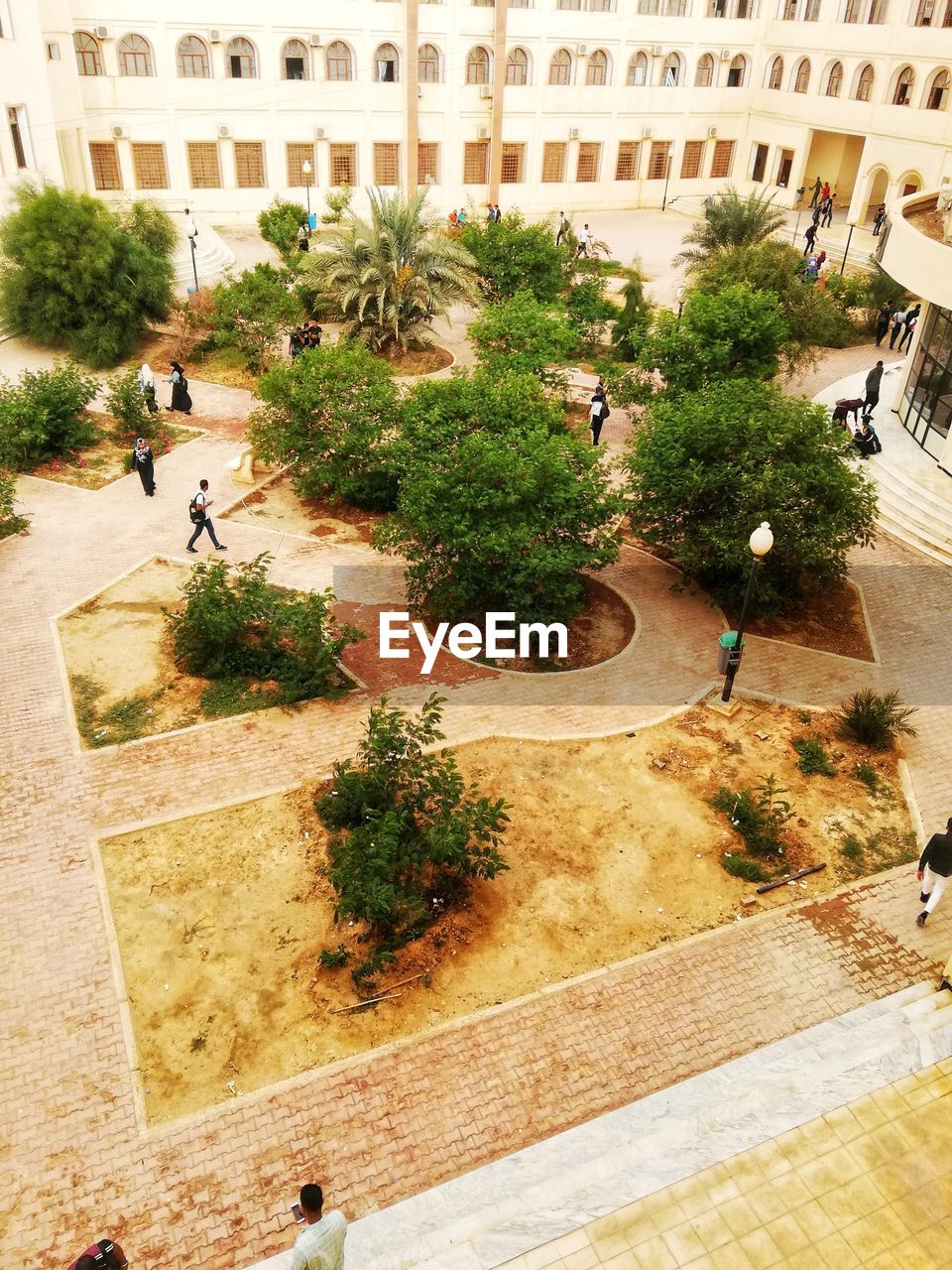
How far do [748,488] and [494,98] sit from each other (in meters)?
26.8

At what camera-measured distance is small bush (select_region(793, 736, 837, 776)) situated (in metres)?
10.1

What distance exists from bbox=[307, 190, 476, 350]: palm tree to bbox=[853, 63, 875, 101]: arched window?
66.0 feet

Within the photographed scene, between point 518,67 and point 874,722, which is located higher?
point 518,67

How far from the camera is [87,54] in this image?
1111 inches

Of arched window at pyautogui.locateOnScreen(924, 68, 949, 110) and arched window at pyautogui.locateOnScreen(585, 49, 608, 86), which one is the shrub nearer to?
arched window at pyautogui.locateOnScreen(924, 68, 949, 110)

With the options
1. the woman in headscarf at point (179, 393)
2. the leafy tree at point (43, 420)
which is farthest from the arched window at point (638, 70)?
the leafy tree at point (43, 420)

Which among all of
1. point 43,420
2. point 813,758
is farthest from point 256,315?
point 813,758

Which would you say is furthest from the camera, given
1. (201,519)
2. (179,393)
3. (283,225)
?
(283,225)

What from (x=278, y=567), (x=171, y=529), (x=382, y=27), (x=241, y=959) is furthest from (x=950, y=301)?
(x=382, y=27)

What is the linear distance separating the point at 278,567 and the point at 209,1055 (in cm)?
779

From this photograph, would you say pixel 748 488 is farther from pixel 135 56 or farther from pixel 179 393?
pixel 135 56

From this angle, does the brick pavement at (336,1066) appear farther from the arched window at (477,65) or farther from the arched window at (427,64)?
the arched window at (477,65)

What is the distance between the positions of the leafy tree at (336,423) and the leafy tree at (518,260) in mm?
6862

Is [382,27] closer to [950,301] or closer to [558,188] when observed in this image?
[558,188]
